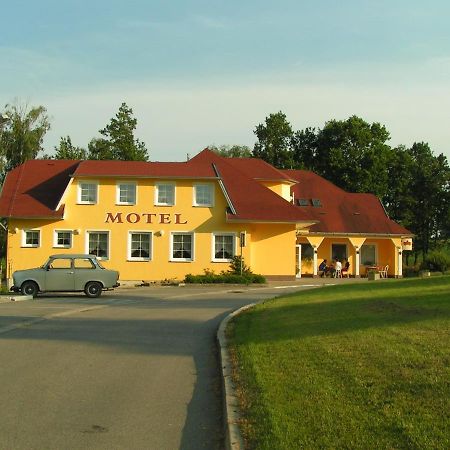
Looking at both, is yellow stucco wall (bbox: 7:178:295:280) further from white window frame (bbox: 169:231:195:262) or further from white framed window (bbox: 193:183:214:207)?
white framed window (bbox: 193:183:214:207)

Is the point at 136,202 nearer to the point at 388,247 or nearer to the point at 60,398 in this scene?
the point at 388,247

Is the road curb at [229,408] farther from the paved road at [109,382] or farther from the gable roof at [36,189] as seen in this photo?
the gable roof at [36,189]

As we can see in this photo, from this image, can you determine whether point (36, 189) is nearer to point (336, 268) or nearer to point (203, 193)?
point (203, 193)

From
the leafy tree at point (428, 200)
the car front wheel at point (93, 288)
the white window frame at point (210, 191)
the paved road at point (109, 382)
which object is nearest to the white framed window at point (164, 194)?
the white window frame at point (210, 191)

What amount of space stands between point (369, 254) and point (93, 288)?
26.7 meters

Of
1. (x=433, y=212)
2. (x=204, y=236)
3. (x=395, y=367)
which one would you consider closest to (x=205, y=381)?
(x=395, y=367)

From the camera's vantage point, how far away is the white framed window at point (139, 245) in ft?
135

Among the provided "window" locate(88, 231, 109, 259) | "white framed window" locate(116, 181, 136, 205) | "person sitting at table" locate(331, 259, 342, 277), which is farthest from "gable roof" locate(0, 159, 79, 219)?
"person sitting at table" locate(331, 259, 342, 277)

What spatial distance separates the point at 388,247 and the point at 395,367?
43211 millimetres

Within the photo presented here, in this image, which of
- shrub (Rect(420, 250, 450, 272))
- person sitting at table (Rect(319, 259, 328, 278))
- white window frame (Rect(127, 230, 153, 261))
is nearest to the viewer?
Answer: white window frame (Rect(127, 230, 153, 261))

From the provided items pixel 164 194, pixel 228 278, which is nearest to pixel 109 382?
pixel 228 278

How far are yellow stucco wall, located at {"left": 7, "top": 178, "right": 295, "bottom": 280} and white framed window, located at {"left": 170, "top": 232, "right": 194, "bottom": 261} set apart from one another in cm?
23

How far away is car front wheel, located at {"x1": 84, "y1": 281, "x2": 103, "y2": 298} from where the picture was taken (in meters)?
29.0

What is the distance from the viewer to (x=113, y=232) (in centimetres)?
4112
